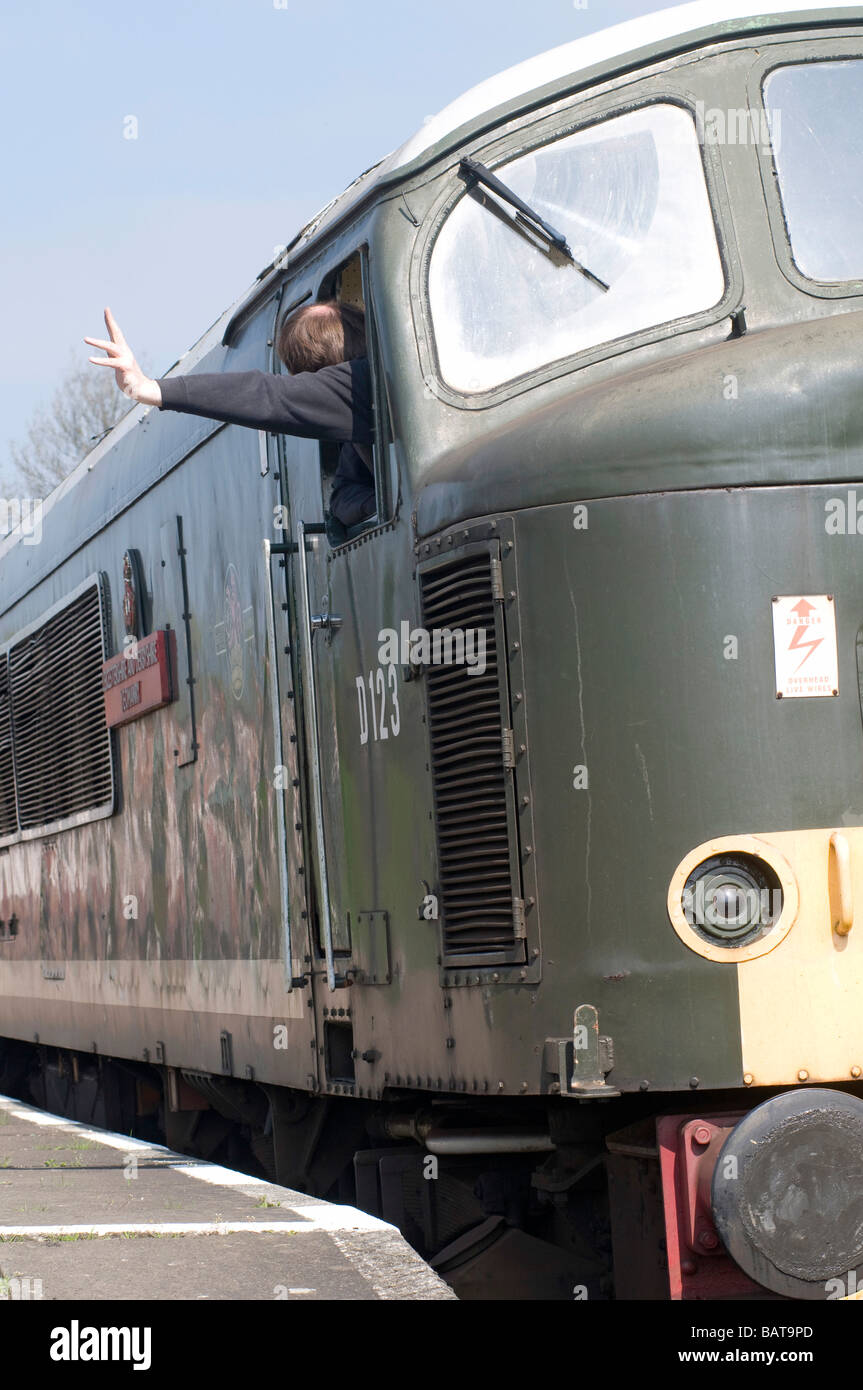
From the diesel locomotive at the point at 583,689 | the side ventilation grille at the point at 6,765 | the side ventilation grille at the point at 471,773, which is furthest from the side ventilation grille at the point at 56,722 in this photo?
the side ventilation grille at the point at 471,773

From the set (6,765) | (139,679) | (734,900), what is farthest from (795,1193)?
(6,765)

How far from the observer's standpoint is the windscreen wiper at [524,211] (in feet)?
16.2

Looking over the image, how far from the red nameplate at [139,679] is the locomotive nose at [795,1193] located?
156 inches

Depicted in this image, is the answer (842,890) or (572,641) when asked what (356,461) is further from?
(842,890)

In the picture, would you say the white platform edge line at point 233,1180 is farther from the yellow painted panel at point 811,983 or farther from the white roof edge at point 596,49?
the white roof edge at point 596,49

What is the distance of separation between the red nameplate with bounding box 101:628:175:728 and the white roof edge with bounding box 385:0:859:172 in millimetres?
2937

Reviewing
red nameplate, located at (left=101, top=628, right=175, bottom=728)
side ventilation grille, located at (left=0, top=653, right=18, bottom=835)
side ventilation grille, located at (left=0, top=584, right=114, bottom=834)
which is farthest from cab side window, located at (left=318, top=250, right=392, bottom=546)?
side ventilation grille, located at (left=0, top=653, right=18, bottom=835)

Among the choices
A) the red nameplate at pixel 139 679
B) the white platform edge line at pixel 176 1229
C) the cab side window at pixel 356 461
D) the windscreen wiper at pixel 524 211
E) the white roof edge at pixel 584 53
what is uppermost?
the white roof edge at pixel 584 53

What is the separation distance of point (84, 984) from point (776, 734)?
581 cm

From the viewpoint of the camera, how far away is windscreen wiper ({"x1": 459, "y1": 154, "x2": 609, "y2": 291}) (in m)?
4.93

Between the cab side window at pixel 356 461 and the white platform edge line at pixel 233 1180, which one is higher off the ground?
the cab side window at pixel 356 461

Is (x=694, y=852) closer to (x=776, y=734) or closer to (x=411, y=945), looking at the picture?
(x=776, y=734)

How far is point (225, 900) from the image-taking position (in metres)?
6.76
